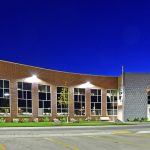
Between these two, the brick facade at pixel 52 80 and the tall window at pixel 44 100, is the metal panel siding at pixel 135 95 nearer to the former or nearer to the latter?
the brick facade at pixel 52 80

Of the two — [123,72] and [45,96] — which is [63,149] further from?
[123,72]

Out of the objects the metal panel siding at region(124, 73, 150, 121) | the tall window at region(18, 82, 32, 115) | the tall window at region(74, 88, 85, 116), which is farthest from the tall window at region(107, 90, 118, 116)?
the tall window at region(18, 82, 32, 115)

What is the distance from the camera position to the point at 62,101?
58.2 metres

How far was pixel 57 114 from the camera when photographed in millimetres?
59312

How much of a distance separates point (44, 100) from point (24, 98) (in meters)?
3.97

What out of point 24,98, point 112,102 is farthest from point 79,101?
point 24,98

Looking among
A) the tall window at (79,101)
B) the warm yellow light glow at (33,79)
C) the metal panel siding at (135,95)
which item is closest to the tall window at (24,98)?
the warm yellow light glow at (33,79)

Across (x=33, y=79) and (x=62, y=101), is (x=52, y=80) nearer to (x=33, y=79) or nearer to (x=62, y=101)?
(x=62, y=101)

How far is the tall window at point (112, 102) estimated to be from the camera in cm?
6544

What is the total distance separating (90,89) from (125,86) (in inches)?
210

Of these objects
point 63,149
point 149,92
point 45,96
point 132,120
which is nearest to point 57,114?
point 45,96

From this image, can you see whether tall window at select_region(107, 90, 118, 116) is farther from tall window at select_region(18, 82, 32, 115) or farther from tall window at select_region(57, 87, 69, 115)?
tall window at select_region(18, 82, 32, 115)

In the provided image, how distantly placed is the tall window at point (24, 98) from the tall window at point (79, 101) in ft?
28.8

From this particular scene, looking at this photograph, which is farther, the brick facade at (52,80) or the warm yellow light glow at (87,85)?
the warm yellow light glow at (87,85)
